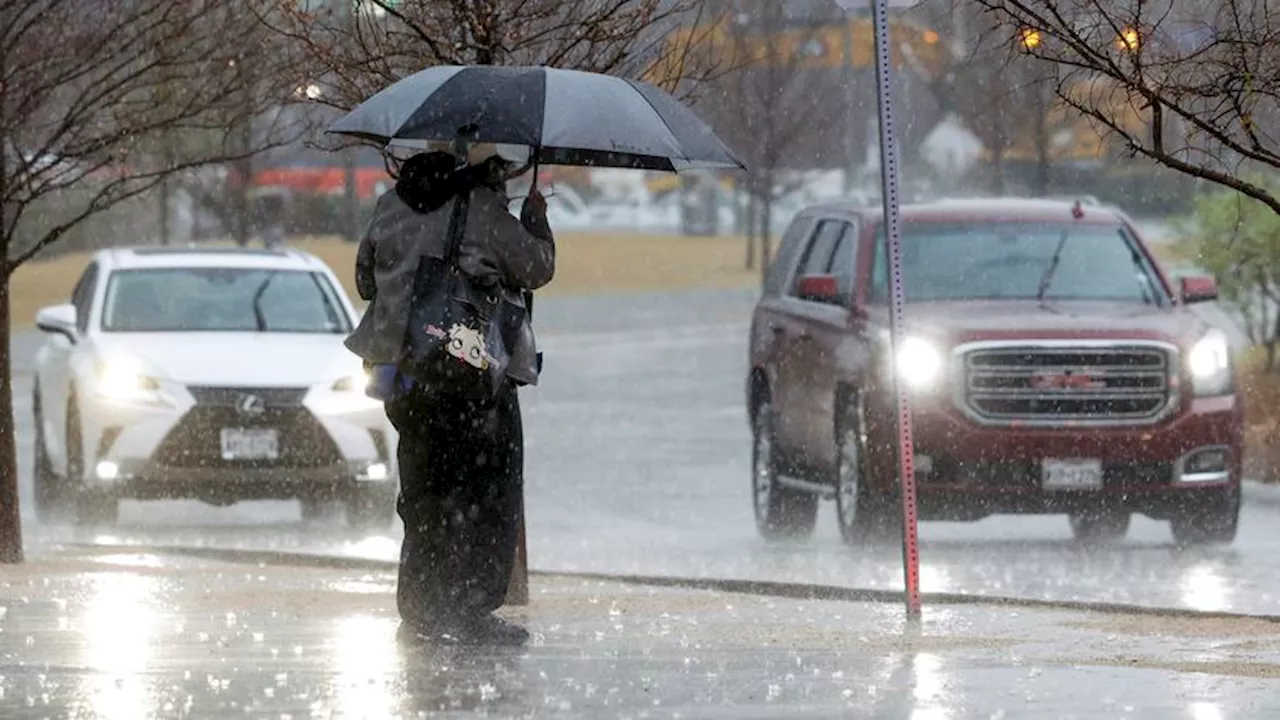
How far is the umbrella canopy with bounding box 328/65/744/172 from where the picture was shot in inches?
424

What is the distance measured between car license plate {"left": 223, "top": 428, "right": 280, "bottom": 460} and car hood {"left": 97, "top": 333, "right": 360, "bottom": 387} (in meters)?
0.26

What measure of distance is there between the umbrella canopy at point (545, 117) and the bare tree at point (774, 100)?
32.8 metres

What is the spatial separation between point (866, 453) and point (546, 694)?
26.3 ft

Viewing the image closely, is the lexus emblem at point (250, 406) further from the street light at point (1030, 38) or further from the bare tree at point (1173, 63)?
the street light at point (1030, 38)

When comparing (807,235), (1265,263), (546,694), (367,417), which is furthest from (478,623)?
(1265,263)

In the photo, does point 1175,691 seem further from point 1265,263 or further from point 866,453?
point 1265,263

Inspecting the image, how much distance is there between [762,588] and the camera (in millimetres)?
13195

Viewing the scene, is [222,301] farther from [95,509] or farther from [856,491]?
[856,491]

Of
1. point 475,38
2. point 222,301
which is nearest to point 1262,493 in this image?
point 222,301

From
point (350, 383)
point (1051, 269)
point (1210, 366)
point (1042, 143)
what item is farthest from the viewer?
point (1042, 143)

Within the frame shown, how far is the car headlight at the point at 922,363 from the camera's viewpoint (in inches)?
671

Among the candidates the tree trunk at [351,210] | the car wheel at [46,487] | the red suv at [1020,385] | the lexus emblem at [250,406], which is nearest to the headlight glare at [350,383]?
the lexus emblem at [250,406]

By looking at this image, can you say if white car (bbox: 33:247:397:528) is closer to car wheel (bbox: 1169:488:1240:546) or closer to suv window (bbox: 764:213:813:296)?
suv window (bbox: 764:213:813:296)

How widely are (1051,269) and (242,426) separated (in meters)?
4.46
